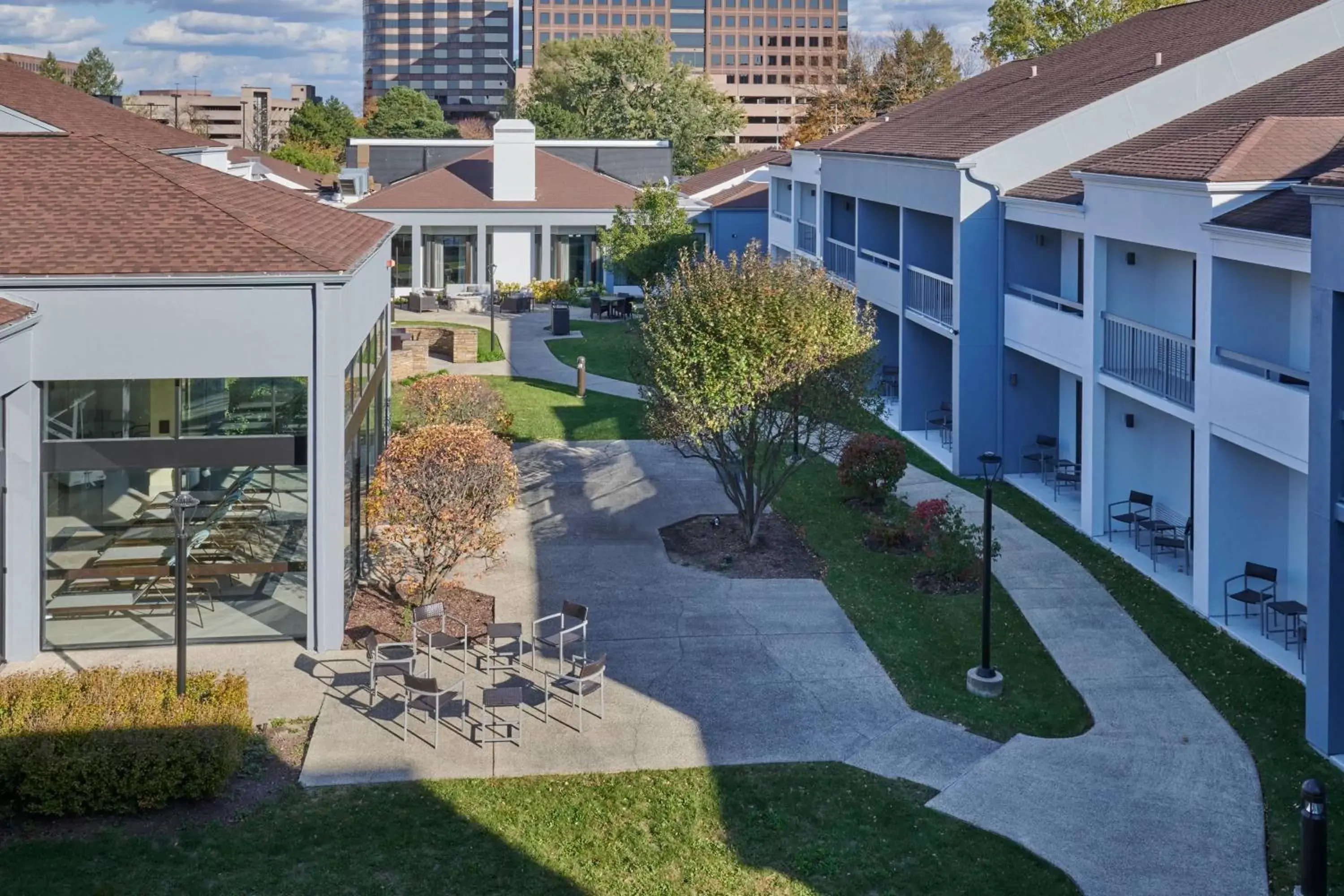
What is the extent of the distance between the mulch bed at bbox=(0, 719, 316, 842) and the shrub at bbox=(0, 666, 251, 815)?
0.10m

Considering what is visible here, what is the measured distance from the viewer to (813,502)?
24422mm

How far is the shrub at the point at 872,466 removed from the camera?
2355cm

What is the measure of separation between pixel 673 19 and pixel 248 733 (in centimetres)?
15416

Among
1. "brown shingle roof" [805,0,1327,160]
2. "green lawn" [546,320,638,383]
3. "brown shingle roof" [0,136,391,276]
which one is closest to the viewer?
"brown shingle roof" [0,136,391,276]

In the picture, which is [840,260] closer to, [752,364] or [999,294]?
[999,294]

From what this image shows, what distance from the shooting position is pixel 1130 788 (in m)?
13.1

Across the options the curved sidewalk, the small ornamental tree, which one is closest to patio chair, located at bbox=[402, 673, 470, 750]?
the small ornamental tree

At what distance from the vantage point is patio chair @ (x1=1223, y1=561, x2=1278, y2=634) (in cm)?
1739

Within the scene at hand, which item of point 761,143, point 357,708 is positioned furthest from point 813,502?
point 761,143

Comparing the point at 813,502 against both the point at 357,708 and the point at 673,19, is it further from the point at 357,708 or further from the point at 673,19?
the point at 673,19

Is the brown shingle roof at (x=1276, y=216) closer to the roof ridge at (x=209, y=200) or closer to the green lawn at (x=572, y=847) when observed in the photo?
the green lawn at (x=572, y=847)

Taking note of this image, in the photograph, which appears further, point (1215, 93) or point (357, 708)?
point (1215, 93)

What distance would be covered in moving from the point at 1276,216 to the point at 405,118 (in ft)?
303

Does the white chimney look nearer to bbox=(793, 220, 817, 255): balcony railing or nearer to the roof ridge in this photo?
bbox=(793, 220, 817, 255): balcony railing
